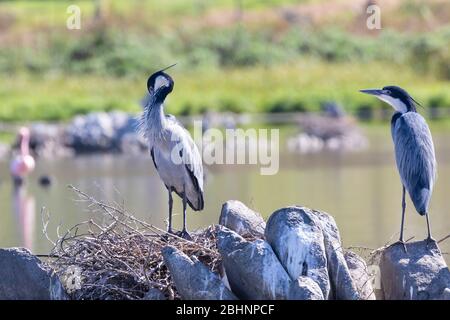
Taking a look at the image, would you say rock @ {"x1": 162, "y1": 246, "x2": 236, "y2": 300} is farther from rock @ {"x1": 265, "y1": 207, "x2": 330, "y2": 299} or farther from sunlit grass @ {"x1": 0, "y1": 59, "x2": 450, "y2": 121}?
sunlit grass @ {"x1": 0, "y1": 59, "x2": 450, "y2": 121}

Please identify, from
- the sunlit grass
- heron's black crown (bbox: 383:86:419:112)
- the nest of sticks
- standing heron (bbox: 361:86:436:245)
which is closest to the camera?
the nest of sticks

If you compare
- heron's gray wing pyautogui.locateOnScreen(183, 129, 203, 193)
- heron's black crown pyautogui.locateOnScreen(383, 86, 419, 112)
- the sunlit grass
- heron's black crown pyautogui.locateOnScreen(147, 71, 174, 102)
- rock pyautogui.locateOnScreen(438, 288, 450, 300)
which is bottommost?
rock pyautogui.locateOnScreen(438, 288, 450, 300)

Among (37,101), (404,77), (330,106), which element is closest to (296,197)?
(330,106)

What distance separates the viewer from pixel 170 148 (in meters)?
10.4

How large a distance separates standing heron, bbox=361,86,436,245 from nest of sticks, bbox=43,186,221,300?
151 cm

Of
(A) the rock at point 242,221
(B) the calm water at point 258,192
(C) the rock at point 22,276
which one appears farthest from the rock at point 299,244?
(B) the calm water at point 258,192

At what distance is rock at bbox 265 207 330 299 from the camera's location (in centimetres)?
818

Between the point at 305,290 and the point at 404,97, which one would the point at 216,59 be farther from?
the point at 305,290

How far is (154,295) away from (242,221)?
1322mm

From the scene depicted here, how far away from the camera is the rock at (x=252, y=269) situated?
8086 millimetres

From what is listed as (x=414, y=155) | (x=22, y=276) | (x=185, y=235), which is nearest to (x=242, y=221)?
(x=185, y=235)

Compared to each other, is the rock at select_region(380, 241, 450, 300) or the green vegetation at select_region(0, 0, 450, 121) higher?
the green vegetation at select_region(0, 0, 450, 121)

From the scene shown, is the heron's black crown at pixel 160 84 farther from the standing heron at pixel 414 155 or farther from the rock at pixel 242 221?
the standing heron at pixel 414 155

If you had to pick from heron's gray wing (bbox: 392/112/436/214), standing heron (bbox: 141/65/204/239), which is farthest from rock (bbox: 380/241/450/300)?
standing heron (bbox: 141/65/204/239)
